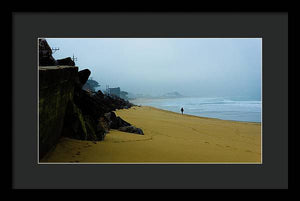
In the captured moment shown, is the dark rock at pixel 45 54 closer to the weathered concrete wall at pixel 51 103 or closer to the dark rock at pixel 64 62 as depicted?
the dark rock at pixel 64 62

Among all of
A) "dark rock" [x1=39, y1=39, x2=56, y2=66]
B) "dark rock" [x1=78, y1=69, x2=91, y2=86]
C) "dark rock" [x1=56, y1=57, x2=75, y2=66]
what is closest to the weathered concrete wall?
"dark rock" [x1=39, y1=39, x2=56, y2=66]

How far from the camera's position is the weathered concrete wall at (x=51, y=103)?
3.13m

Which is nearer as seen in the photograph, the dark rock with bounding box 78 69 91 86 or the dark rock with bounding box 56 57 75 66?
the dark rock with bounding box 56 57 75 66

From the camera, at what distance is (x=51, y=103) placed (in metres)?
3.41

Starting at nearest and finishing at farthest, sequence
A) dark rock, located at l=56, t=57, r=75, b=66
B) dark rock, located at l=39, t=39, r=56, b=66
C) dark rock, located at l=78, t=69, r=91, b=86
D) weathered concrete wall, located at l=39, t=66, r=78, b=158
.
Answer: weathered concrete wall, located at l=39, t=66, r=78, b=158 < dark rock, located at l=39, t=39, r=56, b=66 < dark rock, located at l=56, t=57, r=75, b=66 < dark rock, located at l=78, t=69, r=91, b=86

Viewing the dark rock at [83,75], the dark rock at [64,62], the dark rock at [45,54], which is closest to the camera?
the dark rock at [45,54]

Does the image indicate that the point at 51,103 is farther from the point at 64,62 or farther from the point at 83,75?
the point at 83,75

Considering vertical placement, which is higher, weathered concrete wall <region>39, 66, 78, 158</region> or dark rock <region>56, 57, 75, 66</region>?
dark rock <region>56, 57, 75, 66</region>

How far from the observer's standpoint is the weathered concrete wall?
3.13 meters

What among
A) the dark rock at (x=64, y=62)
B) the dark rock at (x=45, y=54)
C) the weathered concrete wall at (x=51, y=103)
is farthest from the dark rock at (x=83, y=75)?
the weathered concrete wall at (x=51, y=103)

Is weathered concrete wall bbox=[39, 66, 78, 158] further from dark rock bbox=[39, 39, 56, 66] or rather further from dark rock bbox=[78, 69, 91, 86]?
dark rock bbox=[78, 69, 91, 86]
